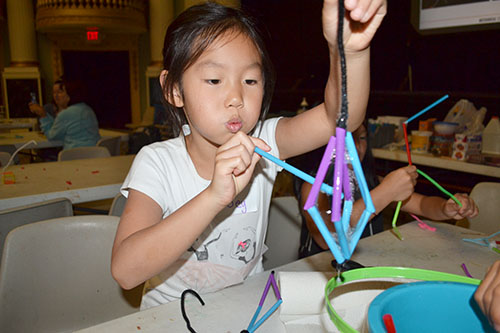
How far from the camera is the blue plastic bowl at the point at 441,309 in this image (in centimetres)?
53

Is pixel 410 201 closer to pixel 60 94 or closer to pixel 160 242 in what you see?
pixel 160 242

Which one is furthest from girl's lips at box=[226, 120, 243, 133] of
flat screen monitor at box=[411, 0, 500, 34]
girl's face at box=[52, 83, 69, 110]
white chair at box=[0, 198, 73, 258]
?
girl's face at box=[52, 83, 69, 110]

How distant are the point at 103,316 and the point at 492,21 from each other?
308 centimetres

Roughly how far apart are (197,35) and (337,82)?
336mm

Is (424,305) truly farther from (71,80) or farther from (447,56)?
(447,56)

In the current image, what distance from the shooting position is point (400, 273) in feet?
1.75

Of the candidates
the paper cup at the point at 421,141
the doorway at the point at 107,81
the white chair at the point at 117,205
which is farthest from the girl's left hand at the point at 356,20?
the doorway at the point at 107,81

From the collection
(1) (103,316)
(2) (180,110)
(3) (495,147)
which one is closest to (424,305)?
(2) (180,110)

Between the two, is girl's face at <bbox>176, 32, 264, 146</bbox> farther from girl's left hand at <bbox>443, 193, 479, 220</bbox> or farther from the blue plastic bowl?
girl's left hand at <bbox>443, 193, 479, 220</bbox>

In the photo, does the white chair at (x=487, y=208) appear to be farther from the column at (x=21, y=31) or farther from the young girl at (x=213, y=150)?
the column at (x=21, y=31)

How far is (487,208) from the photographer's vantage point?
1553 mm

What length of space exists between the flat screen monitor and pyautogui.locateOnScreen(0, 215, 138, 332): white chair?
2.95 meters

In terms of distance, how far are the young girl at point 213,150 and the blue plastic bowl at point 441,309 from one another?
32cm

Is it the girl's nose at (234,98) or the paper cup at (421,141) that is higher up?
the girl's nose at (234,98)
